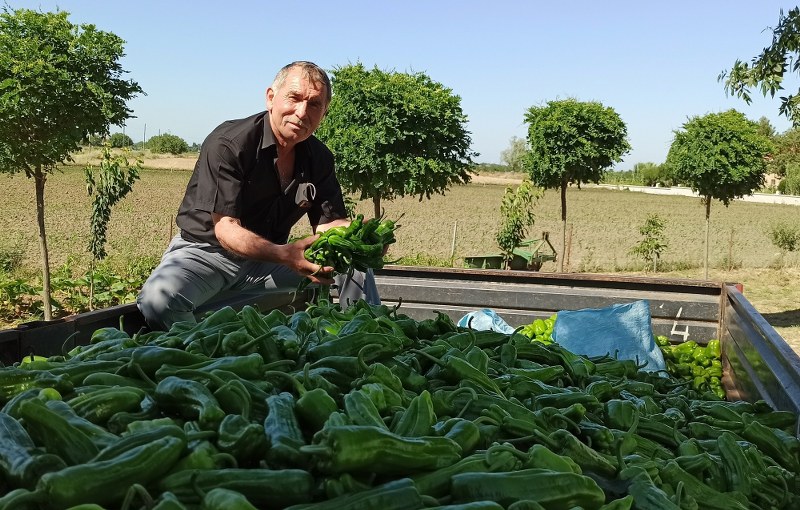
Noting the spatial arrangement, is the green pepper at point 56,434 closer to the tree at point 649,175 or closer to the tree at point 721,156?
the tree at point 721,156

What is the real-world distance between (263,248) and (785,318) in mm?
12081

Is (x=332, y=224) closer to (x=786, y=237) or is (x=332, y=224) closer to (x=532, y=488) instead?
(x=532, y=488)

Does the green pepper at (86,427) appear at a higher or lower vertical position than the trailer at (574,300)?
higher

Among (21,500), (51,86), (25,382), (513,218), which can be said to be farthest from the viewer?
(513,218)

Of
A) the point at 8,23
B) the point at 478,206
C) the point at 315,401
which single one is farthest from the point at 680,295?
the point at 478,206

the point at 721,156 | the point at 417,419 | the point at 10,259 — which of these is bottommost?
the point at 10,259

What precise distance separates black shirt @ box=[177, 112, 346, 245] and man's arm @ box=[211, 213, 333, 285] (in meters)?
0.11

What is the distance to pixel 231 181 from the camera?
4609mm

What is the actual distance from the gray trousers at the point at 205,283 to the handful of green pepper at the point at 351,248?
0.45 metres

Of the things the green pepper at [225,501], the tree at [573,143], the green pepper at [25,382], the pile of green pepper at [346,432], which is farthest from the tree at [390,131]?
the green pepper at [225,501]

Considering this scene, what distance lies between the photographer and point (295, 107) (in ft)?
15.6

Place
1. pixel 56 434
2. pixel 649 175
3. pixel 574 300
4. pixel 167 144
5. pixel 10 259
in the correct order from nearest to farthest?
pixel 56 434 → pixel 574 300 → pixel 10 259 → pixel 167 144 → pixel 649 175

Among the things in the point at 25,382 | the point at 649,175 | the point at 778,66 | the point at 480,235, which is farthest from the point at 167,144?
the point at 25,382

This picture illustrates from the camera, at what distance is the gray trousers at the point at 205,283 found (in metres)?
4.25
